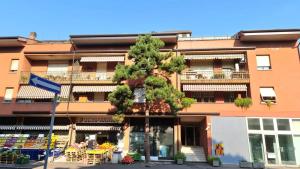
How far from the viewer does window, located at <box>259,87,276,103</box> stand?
22.2m

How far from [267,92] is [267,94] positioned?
233 millimetres

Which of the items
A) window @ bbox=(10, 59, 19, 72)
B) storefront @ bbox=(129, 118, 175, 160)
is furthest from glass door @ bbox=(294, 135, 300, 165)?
window @ bbox=(10, 59, 19, 72)

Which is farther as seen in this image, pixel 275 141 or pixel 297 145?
pixel 275 141

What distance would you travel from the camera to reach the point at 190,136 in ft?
81.4

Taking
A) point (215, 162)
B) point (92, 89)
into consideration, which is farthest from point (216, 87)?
point (92, 89)

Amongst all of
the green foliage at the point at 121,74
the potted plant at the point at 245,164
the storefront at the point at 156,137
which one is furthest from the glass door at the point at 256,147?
the green foliage at the point at 121,74

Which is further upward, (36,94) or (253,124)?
(36,94)

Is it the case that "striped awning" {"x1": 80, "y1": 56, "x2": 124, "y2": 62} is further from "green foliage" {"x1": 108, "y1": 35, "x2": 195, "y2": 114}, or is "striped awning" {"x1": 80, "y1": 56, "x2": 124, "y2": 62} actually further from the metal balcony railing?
the metal balcony railing

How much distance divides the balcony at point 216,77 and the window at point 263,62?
5.69 ft

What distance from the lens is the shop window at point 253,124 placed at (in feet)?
66.1

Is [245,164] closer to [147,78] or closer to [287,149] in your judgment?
[287,149]

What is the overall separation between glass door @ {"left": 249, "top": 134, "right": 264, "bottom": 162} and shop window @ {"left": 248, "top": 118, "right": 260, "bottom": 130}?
2.09 feet

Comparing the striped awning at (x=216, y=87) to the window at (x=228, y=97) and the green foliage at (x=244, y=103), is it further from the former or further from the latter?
the green foliage at (x=244, y=103)

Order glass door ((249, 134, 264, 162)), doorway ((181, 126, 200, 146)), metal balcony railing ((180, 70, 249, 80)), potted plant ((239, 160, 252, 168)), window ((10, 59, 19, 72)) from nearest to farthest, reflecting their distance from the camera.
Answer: potted plant ((239, 160, 252, 168))
glass door ((249, 134, 264, 162))
metal balcony railing ((180, 70, 249, 80))
doorway ((181, 126, 200, 146))
window ((10, 59, 19, 72))
